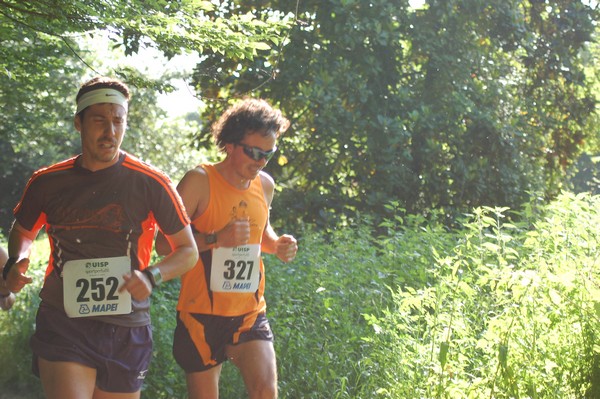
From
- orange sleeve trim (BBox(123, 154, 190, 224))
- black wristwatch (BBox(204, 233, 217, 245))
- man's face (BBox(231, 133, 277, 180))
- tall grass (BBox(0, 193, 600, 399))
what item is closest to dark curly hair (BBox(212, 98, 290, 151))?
man's face (BBox(231, 133, 277, 180))

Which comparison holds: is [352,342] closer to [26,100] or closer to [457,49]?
[26,100]

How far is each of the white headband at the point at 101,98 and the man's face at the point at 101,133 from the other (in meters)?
0.02

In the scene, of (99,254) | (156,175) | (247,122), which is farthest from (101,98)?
(247,122)

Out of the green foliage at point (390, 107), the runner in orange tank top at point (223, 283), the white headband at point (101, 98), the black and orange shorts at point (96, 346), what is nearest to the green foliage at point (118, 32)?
the runner in orange tank top at point (223, 283)

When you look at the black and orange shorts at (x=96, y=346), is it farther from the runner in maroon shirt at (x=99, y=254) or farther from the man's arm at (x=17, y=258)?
the man's arm at (x=17, y=258)

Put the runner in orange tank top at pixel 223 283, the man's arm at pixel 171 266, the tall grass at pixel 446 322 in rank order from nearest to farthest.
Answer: the man's arm at pixel 171 266 < the tall grass at pixel 446 322 < the runner in orange tank top at pixel 223 283

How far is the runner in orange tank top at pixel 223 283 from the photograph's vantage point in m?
5.05

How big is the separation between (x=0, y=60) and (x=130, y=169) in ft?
12.7

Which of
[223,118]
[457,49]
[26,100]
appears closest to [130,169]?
[223,118]

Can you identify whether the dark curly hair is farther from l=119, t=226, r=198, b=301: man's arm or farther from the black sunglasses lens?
l=119, t=226, r=198, b=301: man's arm

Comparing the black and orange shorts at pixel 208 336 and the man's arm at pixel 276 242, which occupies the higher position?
the man's arm at pixel 276 242

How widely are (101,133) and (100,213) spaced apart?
0.34m

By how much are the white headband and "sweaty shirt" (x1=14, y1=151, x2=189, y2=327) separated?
248 mm

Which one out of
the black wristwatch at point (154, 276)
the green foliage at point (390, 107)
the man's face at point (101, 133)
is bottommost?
the black wristwatch at point (154, 276)
